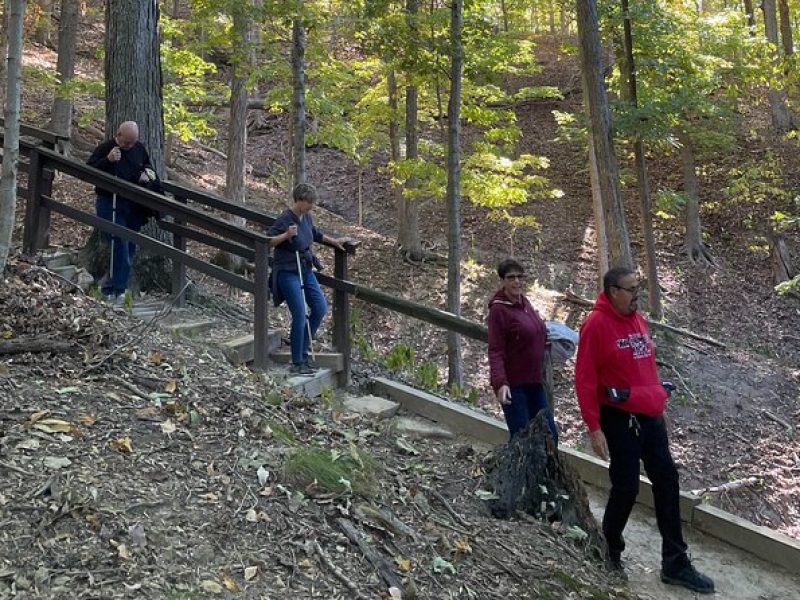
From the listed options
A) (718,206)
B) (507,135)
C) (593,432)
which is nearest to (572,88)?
(718,206)

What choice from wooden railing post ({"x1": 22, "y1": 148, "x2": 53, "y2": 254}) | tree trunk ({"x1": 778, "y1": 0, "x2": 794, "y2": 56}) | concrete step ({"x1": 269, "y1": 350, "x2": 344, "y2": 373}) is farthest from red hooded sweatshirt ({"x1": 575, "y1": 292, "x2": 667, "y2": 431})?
tree trunk ({"x1": 778, "y1": 0, "x2": 794, "y2": 56})

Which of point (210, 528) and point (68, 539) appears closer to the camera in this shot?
point (68, 539)

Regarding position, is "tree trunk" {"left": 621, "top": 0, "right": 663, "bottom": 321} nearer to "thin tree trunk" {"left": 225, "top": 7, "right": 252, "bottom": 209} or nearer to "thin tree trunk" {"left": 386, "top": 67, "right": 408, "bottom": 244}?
"thin tree trunk" {"left": 386, "top": 67, "right": 408, "bottom": 244}

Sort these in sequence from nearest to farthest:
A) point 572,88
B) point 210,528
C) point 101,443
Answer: point 210,528 < point 101,443 < point 572,88

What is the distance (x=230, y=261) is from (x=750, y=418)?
858cm

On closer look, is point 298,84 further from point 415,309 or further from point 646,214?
point 646,214

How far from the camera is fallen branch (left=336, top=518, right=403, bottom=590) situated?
351 cm

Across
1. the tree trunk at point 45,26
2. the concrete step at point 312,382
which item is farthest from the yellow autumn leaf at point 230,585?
the tree trunk at point 45,26

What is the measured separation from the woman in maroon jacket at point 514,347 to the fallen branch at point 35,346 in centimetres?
279

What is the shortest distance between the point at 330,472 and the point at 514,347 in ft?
5.27

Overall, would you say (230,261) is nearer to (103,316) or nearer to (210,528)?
(103,316)

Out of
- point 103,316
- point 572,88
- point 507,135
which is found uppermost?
point 572,88

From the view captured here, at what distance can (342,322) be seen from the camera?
22.6 feet

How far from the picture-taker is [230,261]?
991 centimetres
